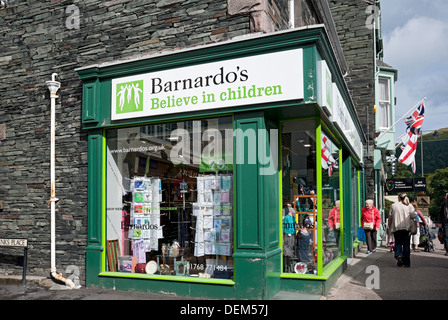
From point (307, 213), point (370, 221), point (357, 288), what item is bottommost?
point (357, 288)

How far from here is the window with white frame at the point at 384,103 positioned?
17.4m

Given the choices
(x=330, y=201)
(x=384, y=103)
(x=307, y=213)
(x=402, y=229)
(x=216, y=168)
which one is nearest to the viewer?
(x=216, y=168)

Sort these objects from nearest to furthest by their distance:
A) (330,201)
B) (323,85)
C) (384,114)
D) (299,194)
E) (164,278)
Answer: (323,85), (164,278), (299,194), (330,201), (384,114)

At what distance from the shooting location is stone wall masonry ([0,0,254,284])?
23.8 feet

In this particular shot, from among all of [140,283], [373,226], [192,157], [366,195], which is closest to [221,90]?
[192,157]

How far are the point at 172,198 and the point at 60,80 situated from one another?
3308mm

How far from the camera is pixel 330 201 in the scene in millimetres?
7883

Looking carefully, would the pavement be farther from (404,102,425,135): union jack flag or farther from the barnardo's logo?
(404,102,425,135): union jack flag

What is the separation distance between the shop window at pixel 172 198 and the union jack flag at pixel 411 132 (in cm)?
1173

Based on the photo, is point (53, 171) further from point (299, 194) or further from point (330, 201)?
point (330, 201)

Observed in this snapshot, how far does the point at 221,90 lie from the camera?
21.0ft

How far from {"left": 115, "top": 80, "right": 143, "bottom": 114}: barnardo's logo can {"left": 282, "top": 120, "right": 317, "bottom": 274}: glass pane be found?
2519mm

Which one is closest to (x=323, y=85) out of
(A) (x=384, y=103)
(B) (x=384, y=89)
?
(A) (x=384, y=103)
